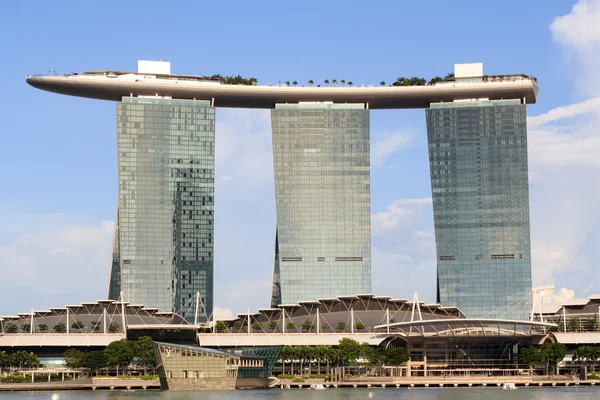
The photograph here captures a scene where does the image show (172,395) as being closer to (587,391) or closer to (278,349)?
(278,349)

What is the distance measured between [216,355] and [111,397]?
73.2 feet

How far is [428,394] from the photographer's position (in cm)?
18288

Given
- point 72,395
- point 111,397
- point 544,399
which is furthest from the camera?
point 72,395

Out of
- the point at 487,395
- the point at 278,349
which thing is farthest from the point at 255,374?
the point at 487,395

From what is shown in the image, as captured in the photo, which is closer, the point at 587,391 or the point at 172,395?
the point at 172,395

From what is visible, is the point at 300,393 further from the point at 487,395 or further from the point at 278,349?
the point at 487,395

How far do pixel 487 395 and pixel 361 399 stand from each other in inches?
940

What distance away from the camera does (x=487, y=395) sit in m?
178

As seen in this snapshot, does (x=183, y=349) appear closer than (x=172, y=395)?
No

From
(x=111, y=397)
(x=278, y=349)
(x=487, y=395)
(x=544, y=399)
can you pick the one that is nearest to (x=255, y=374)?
(x=278, y=349)

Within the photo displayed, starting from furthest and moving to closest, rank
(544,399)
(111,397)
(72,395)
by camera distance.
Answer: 1. (72,395)
2. (111,397)
3. (544,399)

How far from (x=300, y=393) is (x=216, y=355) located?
661 inches

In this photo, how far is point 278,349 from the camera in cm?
19925

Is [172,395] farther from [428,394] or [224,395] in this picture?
[428,394]
